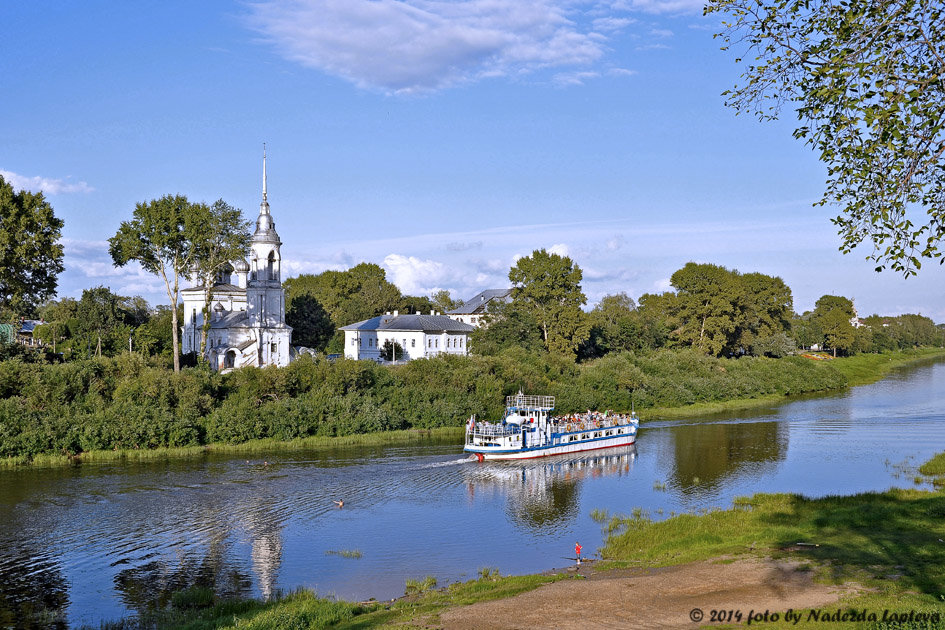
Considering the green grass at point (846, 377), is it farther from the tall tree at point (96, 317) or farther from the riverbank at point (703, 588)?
the tall tree at point (96, 317)

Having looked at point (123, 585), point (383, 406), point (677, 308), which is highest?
point (677, 308)

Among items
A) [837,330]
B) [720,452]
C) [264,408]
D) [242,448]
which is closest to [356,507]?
[242,448]

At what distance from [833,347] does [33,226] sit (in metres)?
125

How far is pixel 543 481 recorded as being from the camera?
4212cm

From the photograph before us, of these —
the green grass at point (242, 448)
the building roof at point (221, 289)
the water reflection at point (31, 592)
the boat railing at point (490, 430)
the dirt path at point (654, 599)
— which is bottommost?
the water reflection at point (31, 592)

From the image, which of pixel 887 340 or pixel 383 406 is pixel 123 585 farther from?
pixel 887 340

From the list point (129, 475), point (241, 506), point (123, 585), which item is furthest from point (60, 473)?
point (123, 585)

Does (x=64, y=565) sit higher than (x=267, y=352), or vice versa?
(x=267, y=352)

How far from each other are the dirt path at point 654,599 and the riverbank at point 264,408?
98.1ft

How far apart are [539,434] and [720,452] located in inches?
405

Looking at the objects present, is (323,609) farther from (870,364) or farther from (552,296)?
(870,364)

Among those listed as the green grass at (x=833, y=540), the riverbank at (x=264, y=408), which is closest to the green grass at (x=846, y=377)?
the riverbank at (x=264, y=408)

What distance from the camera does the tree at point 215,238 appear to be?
58281mm

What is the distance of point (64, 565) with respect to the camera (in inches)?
1021
